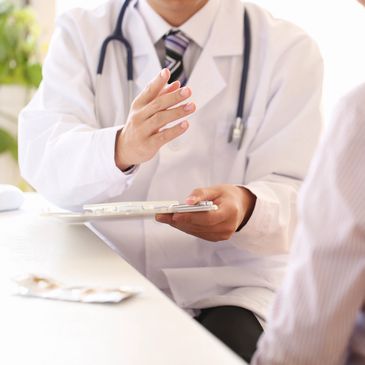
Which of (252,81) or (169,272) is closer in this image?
(169,272)

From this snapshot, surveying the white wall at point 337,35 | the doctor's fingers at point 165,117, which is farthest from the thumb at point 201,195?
the white wall at point 337,35

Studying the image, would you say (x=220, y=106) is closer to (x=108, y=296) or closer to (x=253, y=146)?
(x=253, y=146)

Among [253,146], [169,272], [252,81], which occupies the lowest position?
[169,272]

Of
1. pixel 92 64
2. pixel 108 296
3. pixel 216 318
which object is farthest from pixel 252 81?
pixel 108 296

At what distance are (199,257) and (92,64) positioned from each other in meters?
0.42

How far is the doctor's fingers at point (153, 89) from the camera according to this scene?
112 centimetres

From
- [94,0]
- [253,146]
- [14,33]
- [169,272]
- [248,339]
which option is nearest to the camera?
[248,339]

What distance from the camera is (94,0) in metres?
2.60

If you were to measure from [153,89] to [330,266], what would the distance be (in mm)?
617

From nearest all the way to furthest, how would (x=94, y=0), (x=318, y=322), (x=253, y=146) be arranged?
(x=318, y=322) < (x=253, y=146) < (x=94, y=0)

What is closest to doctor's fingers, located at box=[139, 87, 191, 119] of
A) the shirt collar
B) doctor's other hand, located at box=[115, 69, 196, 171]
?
doctor's other hand, located at box=[115, 69, 196, 171]

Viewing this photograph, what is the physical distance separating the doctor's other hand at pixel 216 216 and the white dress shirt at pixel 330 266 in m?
0.51

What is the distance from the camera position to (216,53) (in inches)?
56.4

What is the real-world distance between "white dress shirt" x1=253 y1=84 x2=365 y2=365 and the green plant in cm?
233
